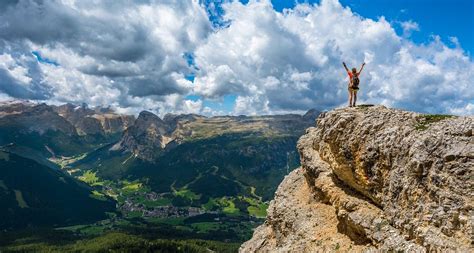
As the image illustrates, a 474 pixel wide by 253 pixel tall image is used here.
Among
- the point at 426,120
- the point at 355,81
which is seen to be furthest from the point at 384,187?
the point at 355,81

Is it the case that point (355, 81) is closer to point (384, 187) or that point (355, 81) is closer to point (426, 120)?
point (426, 120)

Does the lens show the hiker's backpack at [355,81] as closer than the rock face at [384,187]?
No

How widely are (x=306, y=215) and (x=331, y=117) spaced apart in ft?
40.0

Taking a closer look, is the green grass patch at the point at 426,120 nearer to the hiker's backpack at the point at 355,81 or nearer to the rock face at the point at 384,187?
the rock face at the point at 384,187

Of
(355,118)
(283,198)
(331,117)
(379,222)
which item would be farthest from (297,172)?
(379,222)

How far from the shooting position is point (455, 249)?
2530 cm

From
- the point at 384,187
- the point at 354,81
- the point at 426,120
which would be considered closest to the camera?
the point at 426,120

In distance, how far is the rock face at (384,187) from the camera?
27.7 metres

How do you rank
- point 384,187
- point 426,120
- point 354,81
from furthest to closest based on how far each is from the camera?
point 354,81
point 384,187
point 426,120

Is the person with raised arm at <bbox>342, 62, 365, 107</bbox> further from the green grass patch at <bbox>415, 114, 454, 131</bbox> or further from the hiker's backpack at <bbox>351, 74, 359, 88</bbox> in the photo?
the green grass patch at <bbox>415, 114, 454, 131</bbox>

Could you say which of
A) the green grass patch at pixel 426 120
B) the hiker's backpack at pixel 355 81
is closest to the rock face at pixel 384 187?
the green grass patch at pixel 426 120

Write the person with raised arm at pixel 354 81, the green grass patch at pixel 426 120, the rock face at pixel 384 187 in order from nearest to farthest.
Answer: the rock face at pixel 384 187 → the green grass patch at pixel 426 120 → the person with raised arm at pixel 354 81

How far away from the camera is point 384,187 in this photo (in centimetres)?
3550

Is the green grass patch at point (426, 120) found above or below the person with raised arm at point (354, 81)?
below
